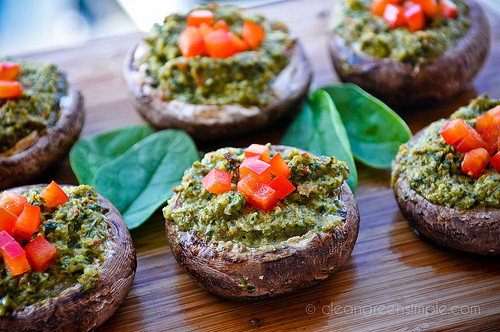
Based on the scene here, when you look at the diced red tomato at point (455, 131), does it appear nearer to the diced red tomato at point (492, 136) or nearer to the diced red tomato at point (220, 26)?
the diced red tomato at point (492, 136)

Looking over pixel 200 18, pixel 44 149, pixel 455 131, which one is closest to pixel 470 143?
pixel 455 131

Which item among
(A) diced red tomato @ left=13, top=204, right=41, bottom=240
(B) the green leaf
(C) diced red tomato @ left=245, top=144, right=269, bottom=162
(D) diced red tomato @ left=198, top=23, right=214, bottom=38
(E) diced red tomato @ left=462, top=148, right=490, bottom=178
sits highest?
(D) diced red tomato @ left=198, top=23, right=214, bottom=38

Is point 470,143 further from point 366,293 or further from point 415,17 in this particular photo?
point 415,17

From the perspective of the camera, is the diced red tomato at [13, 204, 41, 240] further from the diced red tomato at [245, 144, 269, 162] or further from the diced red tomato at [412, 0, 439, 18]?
the diced red tomato at [412, 0, 439, 18]

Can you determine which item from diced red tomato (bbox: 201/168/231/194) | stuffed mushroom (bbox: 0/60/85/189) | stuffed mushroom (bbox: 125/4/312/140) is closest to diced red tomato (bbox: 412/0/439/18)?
stuffed mushroom (bbox: 125/4/312/140)

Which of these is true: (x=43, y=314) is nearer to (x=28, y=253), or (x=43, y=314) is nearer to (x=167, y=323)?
(x=28, y=253)

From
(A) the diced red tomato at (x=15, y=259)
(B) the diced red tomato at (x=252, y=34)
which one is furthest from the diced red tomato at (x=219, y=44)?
(A) the diced red tomato at (x=15, y=259)

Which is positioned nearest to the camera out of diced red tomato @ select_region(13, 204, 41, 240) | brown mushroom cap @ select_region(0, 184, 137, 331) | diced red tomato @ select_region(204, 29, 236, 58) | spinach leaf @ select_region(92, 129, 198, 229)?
brown mushroom cap @ select_region(0, 184, 137, 331)

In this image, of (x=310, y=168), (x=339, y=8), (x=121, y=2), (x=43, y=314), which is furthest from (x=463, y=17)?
(x=121, y=2)
